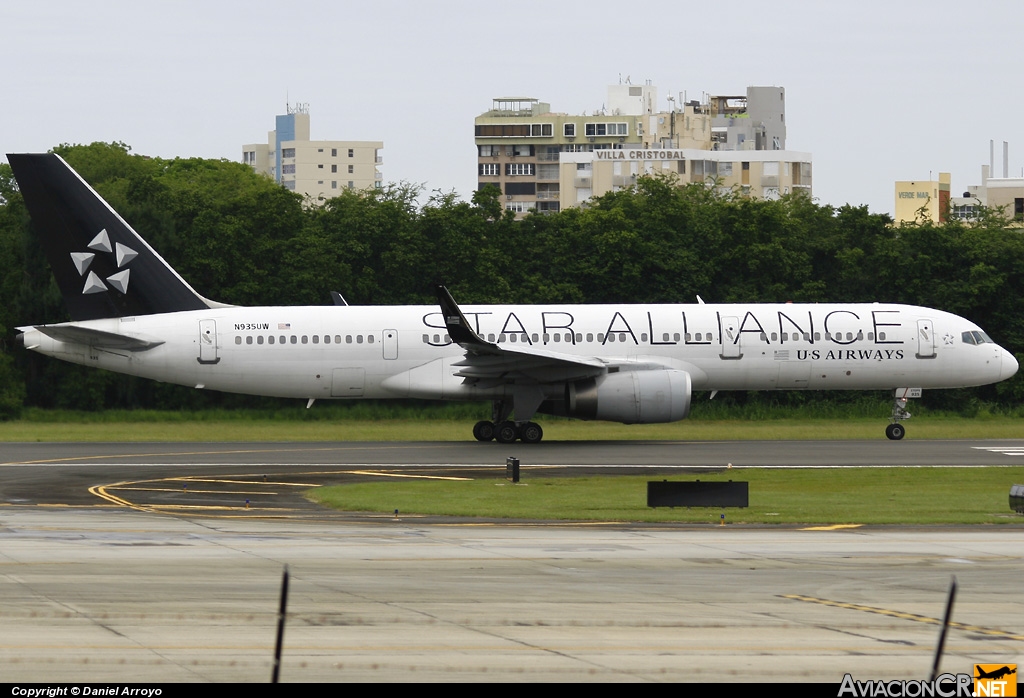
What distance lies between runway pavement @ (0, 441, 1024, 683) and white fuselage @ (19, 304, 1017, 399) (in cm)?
1334

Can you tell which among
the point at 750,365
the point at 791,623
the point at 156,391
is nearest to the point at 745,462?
the point at 750,365

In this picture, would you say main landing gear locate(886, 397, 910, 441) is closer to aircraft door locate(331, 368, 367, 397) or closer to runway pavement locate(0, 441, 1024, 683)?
aircraft door locate(331, 368, 367, 397)

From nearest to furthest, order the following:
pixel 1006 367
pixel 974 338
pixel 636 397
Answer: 1. pixel 636 397
2. pixel 974 338
3. pixel 1006 367

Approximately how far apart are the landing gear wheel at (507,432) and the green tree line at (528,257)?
18.5 m

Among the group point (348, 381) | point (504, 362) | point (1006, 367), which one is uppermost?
point (504, 362)

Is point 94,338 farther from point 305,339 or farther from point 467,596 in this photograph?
point 467,596

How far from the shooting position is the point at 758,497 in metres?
26.6

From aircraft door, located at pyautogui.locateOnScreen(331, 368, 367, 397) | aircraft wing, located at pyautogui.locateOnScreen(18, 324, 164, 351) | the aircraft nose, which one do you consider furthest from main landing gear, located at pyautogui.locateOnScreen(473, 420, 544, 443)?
the aircraft nose

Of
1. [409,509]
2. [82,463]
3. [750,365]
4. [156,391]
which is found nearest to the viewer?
[409,509]

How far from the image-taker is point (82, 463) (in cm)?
3362

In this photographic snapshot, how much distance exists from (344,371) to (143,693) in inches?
1185

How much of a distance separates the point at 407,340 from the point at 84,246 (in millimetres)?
9501

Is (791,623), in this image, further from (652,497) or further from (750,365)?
(750,365)

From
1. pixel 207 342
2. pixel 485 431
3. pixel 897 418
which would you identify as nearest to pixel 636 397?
pixel 485 431
